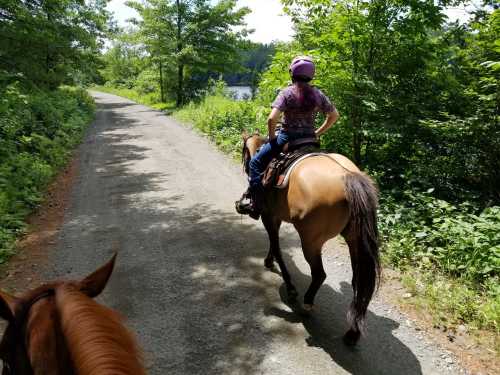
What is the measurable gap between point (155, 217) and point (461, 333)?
5561 mm

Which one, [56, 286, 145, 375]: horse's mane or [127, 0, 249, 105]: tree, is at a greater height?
[127, 0, 249, 105]: tree

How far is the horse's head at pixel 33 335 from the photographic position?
1500mm

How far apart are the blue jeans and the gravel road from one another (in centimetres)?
142

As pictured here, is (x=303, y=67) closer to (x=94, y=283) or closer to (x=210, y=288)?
(x=210, y=288)

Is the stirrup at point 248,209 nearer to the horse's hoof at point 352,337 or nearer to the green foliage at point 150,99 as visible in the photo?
the horse's hoof at point 352,337

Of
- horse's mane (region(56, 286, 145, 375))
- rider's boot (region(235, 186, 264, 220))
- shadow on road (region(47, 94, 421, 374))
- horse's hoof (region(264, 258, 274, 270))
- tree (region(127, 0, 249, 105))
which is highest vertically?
tree (region(127, 0, 249, 105))

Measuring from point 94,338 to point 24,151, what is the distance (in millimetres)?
10641

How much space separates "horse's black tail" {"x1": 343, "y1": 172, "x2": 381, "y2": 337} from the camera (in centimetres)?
352

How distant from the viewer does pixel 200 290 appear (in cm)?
485

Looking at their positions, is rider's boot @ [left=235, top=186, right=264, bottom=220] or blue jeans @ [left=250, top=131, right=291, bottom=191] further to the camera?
rider's boot @ [left=235, top=186, right=264, bottom=220]

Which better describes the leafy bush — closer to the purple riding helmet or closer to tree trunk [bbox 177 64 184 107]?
the purple riding helmet

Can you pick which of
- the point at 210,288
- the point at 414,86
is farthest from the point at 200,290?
the point at 414,86

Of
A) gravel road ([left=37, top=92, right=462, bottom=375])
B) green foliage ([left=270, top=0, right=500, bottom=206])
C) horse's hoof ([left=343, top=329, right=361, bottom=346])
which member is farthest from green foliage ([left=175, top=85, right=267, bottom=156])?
horse's hoof ([left=343, top=329, right=361, bottom=346])

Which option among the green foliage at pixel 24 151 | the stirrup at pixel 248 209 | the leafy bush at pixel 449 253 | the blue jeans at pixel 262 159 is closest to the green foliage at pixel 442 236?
the leafy bush at pixel 449 253
